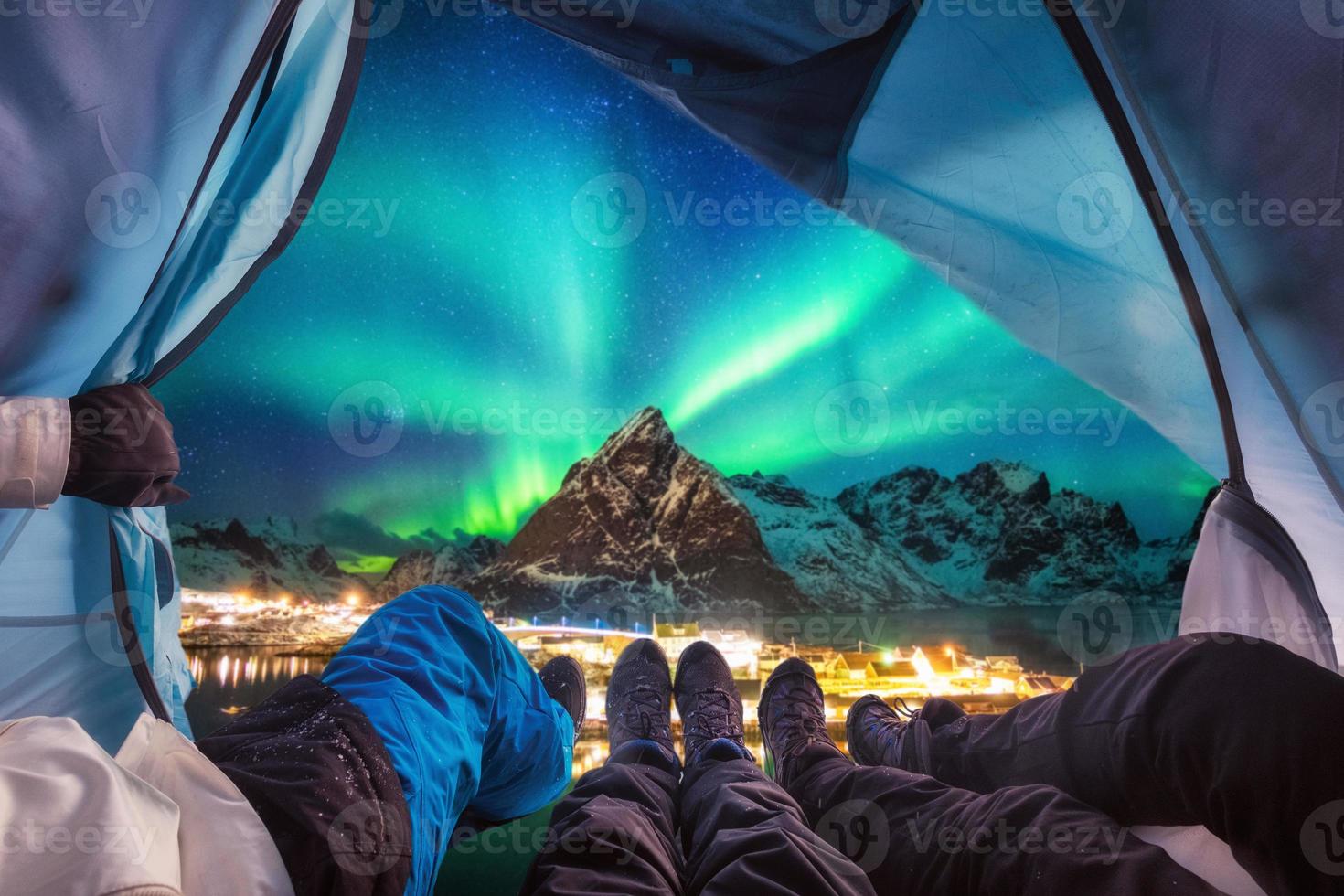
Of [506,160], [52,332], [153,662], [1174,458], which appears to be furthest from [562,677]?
[1174,458]

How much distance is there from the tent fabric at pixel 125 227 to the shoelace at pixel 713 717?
984 mm

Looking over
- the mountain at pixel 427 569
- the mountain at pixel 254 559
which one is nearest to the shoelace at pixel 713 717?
the mountain at pixel 427 569

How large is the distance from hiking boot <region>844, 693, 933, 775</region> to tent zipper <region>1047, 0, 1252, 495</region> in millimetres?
698

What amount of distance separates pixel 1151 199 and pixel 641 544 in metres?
10.1

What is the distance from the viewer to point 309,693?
1.78ft

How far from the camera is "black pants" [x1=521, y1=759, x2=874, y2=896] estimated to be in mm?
477

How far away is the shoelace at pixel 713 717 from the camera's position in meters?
1.11

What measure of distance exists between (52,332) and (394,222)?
3125 mm

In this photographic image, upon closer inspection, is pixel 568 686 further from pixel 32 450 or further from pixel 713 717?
pixel 32 450

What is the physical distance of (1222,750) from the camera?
44 cm

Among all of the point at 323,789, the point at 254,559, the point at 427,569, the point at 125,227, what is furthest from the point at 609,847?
the point at 254,559

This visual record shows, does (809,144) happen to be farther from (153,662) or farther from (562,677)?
(153,662)

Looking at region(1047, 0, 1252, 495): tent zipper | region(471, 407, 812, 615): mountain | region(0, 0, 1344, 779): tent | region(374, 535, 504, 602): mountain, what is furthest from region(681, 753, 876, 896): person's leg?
region(471, 407, 812, 615): mountain

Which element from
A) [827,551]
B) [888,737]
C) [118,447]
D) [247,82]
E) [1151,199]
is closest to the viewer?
[118,447]
